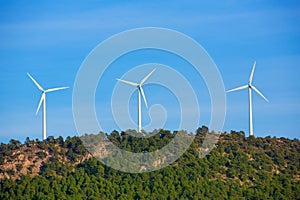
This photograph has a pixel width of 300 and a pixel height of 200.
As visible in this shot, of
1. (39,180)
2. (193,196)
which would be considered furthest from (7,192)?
(193,196)

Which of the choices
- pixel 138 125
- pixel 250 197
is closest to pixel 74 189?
pixel 138 125

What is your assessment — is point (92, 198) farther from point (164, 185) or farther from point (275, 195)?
point (275, 195)

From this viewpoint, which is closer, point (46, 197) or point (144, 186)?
point (46, 197)

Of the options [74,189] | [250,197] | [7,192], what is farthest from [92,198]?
[250,197]

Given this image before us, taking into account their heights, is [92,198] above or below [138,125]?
below

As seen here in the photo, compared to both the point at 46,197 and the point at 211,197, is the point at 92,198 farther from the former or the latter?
the point at 211,197

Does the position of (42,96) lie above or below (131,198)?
above

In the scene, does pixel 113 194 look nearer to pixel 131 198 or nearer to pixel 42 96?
pixel 131 198
